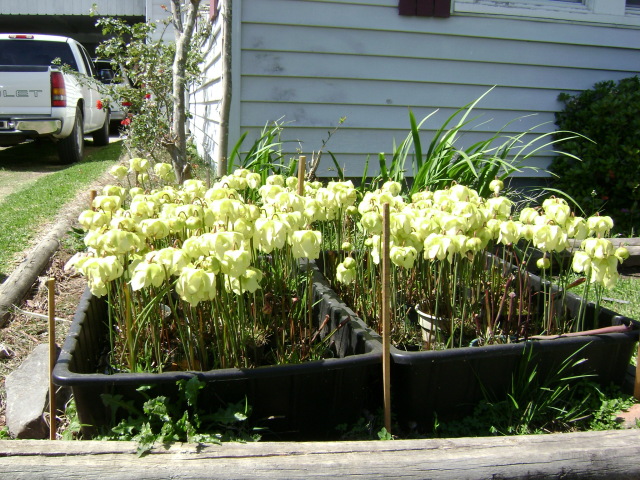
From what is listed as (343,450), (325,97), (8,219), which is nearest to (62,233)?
(8,219)

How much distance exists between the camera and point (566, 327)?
246 centimetres

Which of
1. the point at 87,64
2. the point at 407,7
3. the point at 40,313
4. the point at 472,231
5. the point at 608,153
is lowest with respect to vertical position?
the point at 40,313

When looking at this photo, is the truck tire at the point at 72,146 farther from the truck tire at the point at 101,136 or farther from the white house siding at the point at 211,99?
the truck tire at the point at 101,136

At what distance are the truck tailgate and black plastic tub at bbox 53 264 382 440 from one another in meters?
6.67

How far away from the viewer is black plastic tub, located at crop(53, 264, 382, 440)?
176cm

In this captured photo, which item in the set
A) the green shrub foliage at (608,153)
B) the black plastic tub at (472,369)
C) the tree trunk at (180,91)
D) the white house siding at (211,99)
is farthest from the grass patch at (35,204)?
the green shrub foliage at (608,153)

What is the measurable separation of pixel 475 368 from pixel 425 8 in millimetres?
3951

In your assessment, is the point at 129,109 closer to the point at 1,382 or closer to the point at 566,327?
the point at 1,382

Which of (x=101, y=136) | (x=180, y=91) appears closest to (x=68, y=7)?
(x=101, y=136)

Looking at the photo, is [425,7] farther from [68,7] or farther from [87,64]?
[68,7]

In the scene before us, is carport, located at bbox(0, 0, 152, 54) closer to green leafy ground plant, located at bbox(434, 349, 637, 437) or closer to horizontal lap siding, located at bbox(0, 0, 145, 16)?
horizontal lap siding, located at bbox(0, 0, 145, 16)

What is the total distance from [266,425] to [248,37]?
371 centimetres

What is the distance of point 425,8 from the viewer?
5145mm

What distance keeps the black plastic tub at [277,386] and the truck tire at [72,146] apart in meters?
7.04
